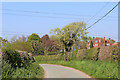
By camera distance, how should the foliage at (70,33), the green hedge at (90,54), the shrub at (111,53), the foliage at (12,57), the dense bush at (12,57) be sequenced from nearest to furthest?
the dense bush at (12,57) < the foliage at (12,57) < the shrub at (111,53) < the green hedge at (90,54) < the foliage at (70,33)

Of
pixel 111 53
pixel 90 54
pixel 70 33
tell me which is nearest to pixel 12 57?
pixel 111 53

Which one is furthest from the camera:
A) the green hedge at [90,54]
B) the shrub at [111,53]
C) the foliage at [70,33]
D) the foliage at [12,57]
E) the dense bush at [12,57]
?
the foliage at [70,33]

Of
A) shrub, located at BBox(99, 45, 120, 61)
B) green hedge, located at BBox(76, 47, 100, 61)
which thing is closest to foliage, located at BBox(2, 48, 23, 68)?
shrub, located at BBox(99, 45, 120, 61)

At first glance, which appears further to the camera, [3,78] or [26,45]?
[26,45]

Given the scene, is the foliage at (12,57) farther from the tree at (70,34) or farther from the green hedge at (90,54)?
the tree at (70,34)

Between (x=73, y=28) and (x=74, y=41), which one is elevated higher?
(x=73, y=28)

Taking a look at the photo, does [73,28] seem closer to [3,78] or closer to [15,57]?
[15,57]

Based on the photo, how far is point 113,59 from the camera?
1705 cm

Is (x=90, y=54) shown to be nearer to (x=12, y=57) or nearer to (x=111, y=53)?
(x=111, y=53)

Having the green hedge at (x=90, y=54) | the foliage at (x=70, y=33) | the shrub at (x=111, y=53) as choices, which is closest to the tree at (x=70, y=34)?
the foliage at (x=70, y=33)

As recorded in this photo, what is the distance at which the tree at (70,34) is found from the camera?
184 feet

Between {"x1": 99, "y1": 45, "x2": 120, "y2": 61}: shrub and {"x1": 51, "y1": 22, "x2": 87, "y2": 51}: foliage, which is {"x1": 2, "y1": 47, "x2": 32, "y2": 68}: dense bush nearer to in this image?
{"x1": 99, "y1": 45, "x2": 120, "y2": 61}: shrub

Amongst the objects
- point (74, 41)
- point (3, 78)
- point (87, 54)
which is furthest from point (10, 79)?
point (74, 41)

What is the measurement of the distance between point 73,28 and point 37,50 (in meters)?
18.4
